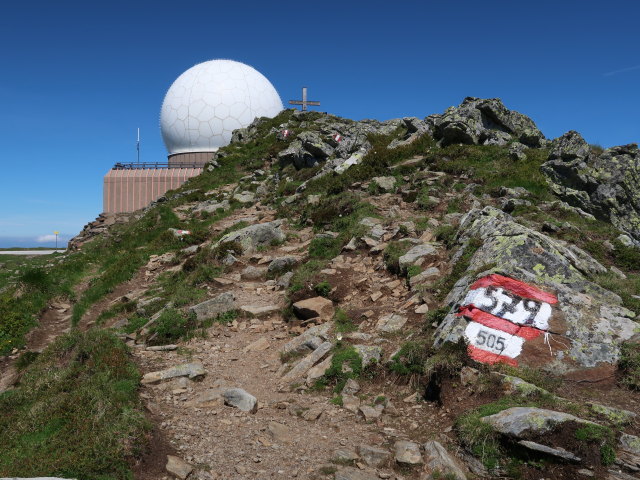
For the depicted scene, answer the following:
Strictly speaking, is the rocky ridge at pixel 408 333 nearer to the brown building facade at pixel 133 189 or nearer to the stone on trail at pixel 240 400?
the stone on trail at pixel 240 400

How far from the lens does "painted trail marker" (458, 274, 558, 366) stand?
7.58 m

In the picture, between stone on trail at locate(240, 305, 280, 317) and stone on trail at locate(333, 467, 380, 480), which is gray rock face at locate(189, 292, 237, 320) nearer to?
stone on trail at locate(240, 305, 280, 317)

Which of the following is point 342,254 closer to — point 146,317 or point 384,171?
point 146,317

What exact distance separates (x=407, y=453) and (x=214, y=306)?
7.38 m

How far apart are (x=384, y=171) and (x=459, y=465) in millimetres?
16066

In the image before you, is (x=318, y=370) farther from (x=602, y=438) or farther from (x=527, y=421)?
(x=602, y=438)

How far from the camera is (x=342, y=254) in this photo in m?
14.1

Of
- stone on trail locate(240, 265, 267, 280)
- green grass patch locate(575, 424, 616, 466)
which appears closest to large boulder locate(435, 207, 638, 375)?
green grass patch locate(575, 424, 616, 466)

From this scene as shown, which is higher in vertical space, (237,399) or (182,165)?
(182,165)

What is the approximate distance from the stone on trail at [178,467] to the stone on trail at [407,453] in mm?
2831

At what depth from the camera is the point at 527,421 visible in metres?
5.84

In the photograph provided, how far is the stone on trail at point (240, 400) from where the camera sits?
25.5ft

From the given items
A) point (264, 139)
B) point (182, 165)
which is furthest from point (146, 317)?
point (182, 165)

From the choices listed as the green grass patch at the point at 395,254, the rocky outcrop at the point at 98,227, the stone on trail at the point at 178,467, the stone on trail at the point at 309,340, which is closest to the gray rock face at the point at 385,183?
the green grass patch at the point at 395,254
